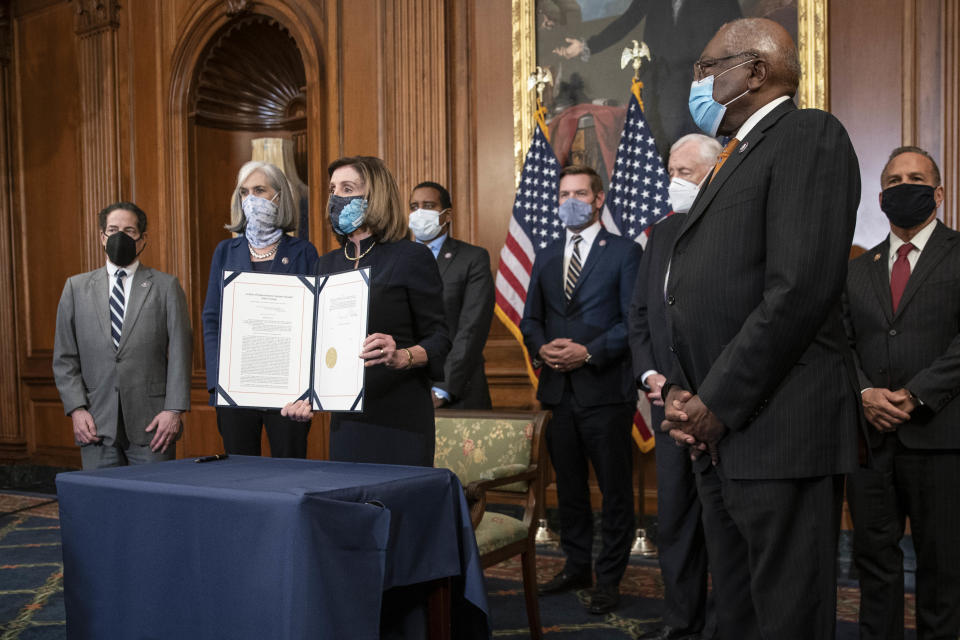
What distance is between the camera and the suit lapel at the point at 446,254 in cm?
445

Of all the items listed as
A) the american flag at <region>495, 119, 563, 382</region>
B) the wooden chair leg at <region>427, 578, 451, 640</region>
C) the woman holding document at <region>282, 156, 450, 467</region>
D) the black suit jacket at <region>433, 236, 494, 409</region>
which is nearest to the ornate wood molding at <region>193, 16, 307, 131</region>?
the american flag at <region>495, 119, 563, 382</region>

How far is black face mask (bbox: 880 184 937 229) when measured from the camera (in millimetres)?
3072

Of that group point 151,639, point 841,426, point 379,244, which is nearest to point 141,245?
point 379,244

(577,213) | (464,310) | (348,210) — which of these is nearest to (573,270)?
(577,213)

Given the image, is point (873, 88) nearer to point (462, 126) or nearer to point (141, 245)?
point (462, 126)

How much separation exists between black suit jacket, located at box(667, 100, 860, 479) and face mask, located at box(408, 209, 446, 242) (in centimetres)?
281

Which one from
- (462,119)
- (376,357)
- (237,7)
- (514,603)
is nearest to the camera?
(376,357)

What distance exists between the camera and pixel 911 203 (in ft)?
10.1

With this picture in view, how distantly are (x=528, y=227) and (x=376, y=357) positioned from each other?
329 cm

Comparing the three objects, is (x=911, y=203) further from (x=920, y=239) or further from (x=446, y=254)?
(x=446, y=254)

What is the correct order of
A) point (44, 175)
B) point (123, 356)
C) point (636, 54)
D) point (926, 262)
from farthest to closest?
point (44, 175) < point (636, 54) < point (123, 356) < point (926, 262)

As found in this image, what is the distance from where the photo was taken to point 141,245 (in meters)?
3.70

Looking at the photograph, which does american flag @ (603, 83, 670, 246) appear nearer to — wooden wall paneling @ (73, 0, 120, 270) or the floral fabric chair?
the floral fabric chair

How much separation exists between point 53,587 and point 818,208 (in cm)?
386
